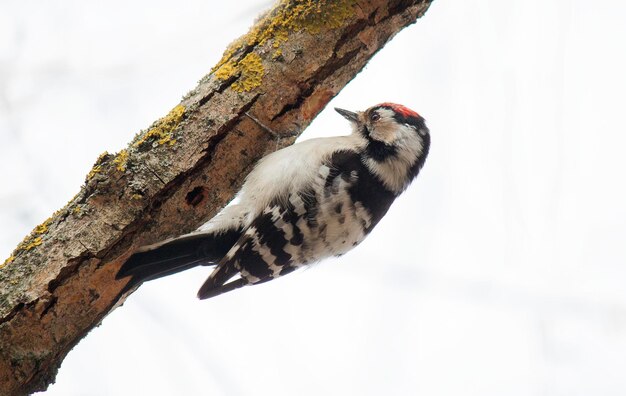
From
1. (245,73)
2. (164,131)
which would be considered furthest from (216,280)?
(245,73)

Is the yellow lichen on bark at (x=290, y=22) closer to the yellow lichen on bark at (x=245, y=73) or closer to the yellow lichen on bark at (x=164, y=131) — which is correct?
the yellow lichen on bark at (x=245, y=73)

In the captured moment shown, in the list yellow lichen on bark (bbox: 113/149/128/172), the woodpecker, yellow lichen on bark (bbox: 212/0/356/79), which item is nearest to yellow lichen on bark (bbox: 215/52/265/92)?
yellow lichen on bark (bbox: 212/0/356/79)

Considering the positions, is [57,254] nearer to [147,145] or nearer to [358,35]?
[147,145]

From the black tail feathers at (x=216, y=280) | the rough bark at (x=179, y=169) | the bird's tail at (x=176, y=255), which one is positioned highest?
the rough bark at (x=179, y=169)

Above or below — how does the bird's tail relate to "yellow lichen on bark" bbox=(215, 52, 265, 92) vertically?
below

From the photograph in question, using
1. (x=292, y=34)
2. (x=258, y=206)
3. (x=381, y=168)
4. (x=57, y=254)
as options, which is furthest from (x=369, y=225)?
(x=57, y=254)

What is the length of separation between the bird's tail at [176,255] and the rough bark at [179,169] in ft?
0.18

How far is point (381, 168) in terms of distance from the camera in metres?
3.63

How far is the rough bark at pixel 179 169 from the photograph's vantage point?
8.34 feet

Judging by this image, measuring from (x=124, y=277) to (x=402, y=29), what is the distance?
5.69 feet

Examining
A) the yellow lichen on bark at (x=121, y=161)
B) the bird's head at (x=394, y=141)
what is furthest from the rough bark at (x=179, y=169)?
the bird's head at (x=394, y=141)

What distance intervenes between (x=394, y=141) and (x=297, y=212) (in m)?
0.79

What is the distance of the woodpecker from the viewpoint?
10.9ft

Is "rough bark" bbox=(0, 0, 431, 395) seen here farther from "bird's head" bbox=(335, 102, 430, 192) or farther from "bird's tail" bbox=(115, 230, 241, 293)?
"bird's head" bbox=(335, 102, 430, 192)
